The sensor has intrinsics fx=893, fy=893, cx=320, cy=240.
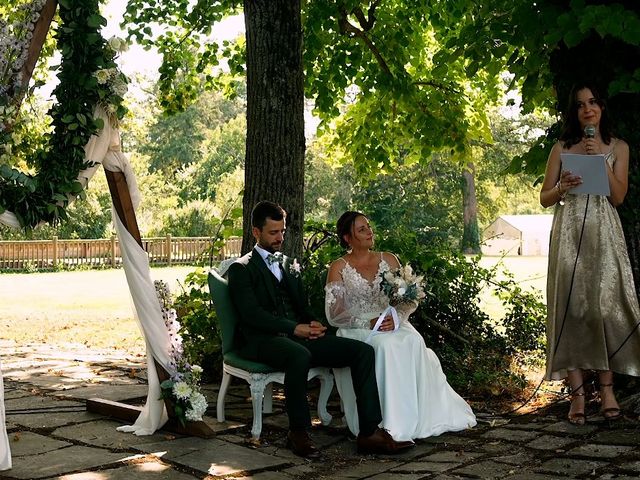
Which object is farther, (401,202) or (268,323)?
(401,202)

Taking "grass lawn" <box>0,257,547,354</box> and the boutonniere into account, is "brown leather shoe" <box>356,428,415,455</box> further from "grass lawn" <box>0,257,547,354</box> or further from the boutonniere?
"grass lawn" <box>0,257,547,354</box>

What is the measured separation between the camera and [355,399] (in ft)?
19.3

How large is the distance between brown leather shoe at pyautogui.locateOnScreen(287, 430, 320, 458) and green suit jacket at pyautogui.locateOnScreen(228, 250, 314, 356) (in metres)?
0.69

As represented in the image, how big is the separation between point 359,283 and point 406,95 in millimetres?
4844

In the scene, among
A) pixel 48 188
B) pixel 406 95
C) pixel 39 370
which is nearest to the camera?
pixel 48 188

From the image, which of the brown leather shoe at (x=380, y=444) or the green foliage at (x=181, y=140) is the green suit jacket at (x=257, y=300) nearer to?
the brown leather shoe at (x=380, y=444)

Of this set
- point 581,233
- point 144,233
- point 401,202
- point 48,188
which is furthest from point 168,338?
→ point 401,202

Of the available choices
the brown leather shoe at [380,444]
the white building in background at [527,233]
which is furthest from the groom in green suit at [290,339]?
the white building in background at [527,233]

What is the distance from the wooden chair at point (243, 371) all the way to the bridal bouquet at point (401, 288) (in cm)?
67

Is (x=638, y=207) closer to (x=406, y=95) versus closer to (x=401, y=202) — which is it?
(x=406, y=95)

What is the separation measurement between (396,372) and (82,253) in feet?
82.2

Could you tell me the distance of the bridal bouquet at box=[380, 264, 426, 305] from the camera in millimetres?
5918

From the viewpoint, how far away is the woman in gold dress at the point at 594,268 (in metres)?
5.79

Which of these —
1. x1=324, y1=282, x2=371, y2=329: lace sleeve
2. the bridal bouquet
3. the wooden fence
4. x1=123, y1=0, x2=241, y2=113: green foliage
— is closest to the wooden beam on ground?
x1=324, y1=282, x2=371, y2=329: lace sleeve
